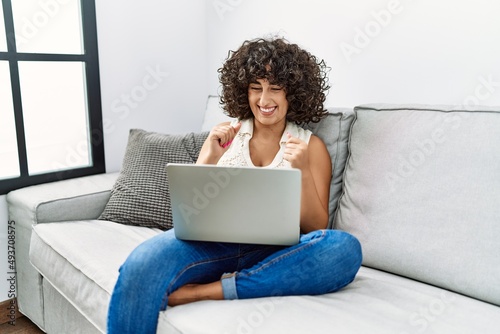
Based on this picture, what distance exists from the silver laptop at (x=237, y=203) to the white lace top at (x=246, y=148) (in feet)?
1.33

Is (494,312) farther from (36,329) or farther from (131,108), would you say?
(131,108)

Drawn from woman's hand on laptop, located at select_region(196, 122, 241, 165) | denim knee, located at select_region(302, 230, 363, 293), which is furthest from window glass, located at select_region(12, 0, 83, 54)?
denim knee, located at select_region(302, 230, 363, 293)

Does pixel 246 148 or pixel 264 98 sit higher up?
pixel 264 98

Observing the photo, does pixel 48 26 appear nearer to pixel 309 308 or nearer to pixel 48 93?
pixel 48 93

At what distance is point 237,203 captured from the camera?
3.59ft

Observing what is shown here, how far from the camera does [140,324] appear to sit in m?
1.12

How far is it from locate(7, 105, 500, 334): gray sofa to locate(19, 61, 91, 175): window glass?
52cm

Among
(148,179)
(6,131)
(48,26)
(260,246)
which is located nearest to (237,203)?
(260,246)

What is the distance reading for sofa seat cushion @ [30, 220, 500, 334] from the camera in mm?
1041

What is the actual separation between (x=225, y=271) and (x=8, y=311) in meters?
1.24

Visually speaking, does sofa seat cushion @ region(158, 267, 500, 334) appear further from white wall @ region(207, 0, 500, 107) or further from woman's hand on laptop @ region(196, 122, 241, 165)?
white wall @ region(207, 0, 500, 107)

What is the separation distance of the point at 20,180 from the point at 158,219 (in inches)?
28.0

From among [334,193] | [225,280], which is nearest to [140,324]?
[225,280]

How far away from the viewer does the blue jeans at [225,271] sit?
1127 mm
